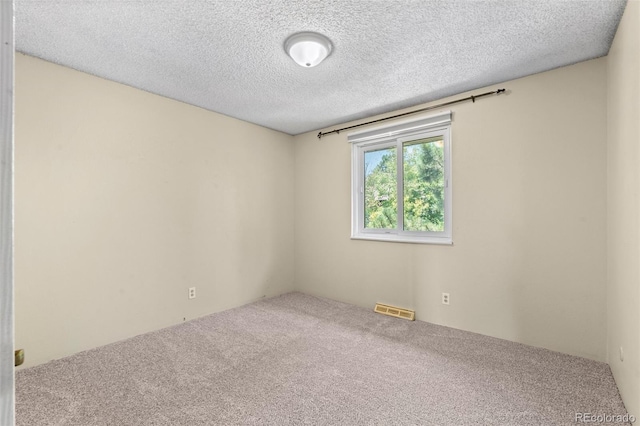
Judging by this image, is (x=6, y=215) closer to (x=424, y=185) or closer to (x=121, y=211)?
(x=121, y=211)

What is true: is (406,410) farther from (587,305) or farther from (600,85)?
(600,85)

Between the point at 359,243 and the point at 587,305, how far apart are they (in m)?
2.05

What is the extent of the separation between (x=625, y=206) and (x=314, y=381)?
82.8 inches

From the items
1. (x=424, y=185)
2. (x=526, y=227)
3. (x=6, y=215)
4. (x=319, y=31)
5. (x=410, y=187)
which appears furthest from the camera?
(x=410, y=187)

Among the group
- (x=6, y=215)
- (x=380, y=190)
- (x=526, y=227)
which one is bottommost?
(x=526, y=227)

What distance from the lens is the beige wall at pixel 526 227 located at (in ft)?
7.18

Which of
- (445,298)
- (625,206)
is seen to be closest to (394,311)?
(445,298)

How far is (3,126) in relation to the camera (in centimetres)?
43

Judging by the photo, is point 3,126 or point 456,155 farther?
point 456,155

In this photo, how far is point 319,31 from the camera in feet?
6.00

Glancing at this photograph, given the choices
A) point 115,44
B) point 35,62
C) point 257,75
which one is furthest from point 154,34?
point 35,62

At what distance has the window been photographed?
9.84ft

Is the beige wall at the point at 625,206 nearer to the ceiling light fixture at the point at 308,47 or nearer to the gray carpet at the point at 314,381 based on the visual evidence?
the gray carpet at the point at 314,381

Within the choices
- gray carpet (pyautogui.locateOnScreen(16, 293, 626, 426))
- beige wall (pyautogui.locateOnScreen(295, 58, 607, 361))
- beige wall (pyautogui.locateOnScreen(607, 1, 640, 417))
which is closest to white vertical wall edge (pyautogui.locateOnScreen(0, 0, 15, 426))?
gray carpet (pyautogui.locateOnScreen(16, 293, 626, 426))
